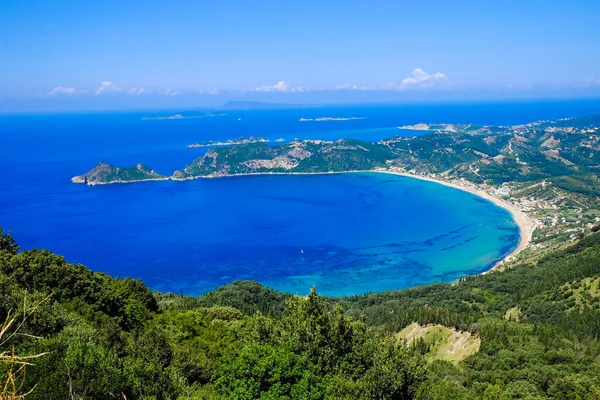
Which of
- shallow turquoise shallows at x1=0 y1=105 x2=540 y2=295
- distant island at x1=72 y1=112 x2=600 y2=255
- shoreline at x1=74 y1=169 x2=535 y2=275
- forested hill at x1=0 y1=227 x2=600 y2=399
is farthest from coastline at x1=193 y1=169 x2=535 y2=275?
forested hill at x1=0 y1=227 x2=600 y2=399

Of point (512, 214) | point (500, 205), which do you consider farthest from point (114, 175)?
point (512, 214)

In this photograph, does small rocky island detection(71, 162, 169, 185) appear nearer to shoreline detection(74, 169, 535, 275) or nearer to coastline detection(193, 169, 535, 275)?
shoreline detection(74, 169, 535, 275)

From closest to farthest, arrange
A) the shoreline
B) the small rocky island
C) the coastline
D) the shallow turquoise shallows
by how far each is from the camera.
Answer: the shallow turquoise shallows → the coastline → the shoreline → the small rocky island

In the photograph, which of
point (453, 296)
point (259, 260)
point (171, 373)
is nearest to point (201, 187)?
point (259, 260)

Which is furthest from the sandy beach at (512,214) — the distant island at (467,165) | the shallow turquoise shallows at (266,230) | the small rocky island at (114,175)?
the small rocky island at (114,175)

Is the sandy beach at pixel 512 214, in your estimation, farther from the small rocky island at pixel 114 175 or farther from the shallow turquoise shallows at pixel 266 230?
the small rocky island at pixel 114 175

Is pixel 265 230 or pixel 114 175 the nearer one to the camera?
pixel 265 230

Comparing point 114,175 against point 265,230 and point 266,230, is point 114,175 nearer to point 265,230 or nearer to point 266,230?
point 265,230
